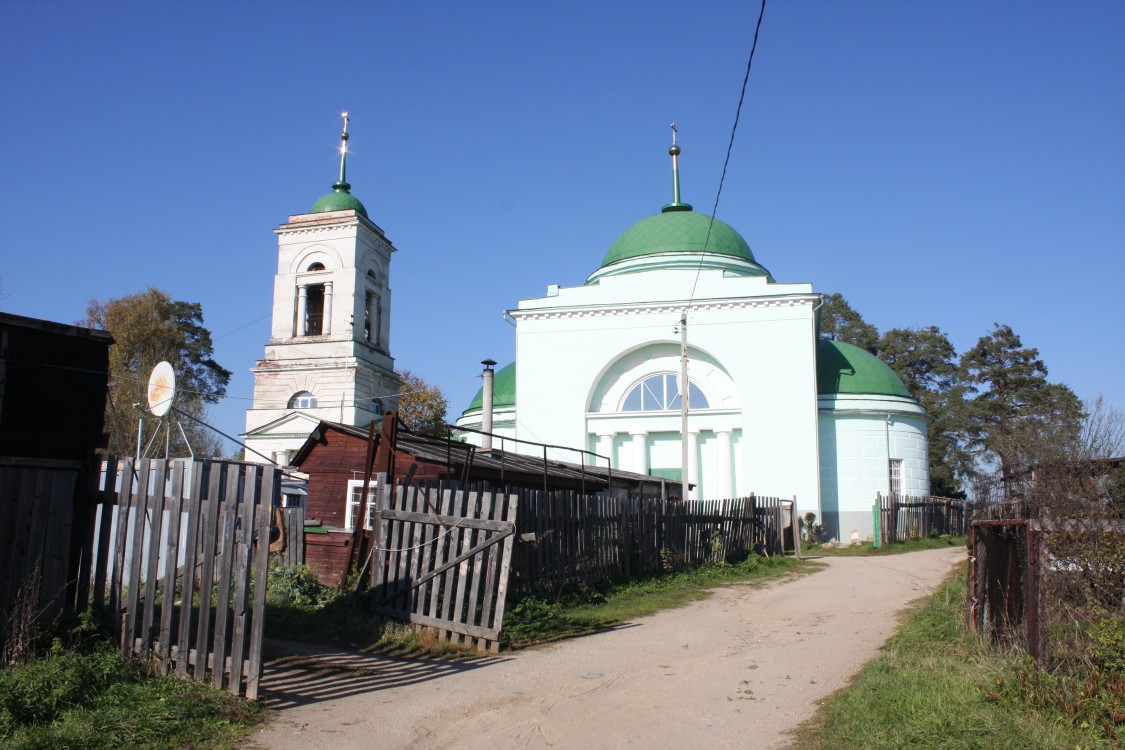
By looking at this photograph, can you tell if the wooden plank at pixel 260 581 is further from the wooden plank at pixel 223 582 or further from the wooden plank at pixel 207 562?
the wooden plank at pixel 207 562

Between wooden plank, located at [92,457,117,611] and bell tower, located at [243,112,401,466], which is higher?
bell tower, located at [243,112,401,466]

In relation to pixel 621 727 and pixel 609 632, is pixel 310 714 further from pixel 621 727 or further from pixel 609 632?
pixel 609 632

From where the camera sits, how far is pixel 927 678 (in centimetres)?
702

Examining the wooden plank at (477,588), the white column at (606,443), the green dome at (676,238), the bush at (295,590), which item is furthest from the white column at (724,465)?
the wooden plank at (477,588)

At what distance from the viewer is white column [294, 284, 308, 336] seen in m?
35.0

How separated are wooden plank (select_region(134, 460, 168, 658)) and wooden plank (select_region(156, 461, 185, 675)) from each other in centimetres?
9

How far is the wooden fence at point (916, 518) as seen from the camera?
1129 inches

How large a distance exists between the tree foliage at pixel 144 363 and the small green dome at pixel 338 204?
9816mm

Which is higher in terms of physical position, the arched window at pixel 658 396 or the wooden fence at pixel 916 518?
the arched window at pixel 658 396

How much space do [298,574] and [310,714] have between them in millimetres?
6394

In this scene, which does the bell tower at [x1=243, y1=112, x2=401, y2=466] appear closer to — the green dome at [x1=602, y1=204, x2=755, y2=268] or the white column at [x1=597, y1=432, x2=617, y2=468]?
the white column at [x1=597, y1=432, x2=617, y2=468]

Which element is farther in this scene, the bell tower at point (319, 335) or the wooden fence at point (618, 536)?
the bell tower at point (319, 335)

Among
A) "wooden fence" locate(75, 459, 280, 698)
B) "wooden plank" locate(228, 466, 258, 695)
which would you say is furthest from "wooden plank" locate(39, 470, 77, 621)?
"wooden plank" locate(228, 466, 258, 695)

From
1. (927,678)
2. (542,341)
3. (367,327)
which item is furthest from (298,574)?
(367,327)
